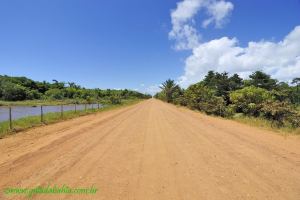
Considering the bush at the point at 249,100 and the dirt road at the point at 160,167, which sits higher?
the bush at the point at 249,100

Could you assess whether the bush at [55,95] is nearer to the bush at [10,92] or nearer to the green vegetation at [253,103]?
the bush at [10,92]

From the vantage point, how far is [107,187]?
15.5ft

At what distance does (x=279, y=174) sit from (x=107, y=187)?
3.68m

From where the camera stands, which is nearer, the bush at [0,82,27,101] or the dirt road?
the dirt road

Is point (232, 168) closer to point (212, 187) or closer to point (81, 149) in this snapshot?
point (212, 187)

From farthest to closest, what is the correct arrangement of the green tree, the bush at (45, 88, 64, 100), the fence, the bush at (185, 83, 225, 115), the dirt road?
the bush at (45, 88, 64, 100) → the green tree → the bush at (185, 83, 225, 115) → the fence → the dirt road

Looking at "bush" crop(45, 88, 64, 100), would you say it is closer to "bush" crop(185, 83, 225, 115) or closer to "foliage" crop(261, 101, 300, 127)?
"bush" crop(185, 83, 225, 115)

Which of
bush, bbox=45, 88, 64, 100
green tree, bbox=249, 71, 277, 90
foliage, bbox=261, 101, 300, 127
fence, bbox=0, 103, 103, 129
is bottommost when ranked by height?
fence, bbox=0, 103, 103, 129

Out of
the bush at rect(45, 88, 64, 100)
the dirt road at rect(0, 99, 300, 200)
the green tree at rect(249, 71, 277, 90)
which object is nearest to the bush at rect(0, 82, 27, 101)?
the bush at rect(45, 88, 64, 100)

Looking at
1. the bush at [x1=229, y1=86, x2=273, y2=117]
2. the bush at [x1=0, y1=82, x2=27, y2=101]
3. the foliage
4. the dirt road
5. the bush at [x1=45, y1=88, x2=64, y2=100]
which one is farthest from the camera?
the bush at [x1=45, y1=88, x2=64, y2=100]

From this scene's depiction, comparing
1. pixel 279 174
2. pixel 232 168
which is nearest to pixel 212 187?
pixel 232 168

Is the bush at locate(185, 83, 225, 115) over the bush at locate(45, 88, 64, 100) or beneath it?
beneath

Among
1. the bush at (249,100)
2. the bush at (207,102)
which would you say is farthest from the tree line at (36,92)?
the bush at (249,100)

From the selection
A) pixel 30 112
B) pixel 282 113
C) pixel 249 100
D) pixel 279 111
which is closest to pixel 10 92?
pixel 30 112
